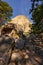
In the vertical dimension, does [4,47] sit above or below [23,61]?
above

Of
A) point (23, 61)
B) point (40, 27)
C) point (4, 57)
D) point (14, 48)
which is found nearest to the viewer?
point (4, 57)

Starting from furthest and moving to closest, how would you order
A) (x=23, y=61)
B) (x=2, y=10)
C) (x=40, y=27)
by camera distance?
(x=2, y=10), (x=40, y=27), (x=23, y=61)

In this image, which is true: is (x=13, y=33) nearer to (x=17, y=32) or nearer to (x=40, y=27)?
(x=17, y=32)

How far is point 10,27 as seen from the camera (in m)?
15.3

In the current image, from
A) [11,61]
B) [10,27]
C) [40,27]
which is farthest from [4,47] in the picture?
[40,27]

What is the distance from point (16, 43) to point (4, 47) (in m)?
1.17

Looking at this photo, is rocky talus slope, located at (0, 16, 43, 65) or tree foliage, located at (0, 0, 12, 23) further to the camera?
tree foliage, located at (0, 0, 12, 23)

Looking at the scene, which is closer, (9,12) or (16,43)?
(16,43)

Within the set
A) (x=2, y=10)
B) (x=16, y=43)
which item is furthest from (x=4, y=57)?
(x=2, y=10)

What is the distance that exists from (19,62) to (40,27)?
13.4 meters

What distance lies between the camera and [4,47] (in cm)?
Result: 765

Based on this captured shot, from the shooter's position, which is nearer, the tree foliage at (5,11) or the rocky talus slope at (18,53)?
the rocky talus slope at (18,53)

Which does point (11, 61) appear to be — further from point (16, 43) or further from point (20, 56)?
point (16, 43)

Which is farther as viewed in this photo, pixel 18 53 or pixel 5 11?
pixel 5 11
